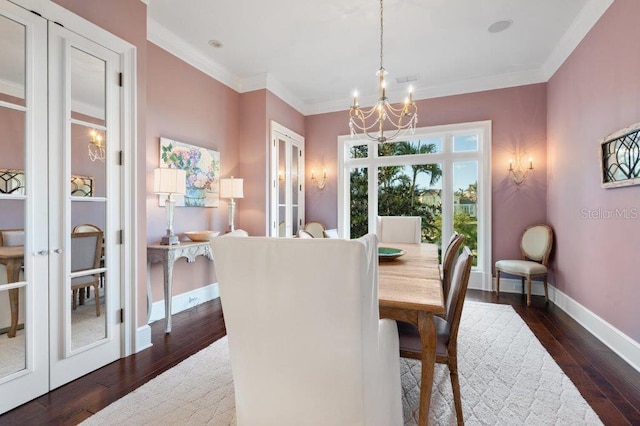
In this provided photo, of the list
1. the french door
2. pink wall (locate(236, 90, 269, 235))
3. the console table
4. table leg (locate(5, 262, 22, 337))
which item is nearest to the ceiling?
pink wall (locate(236, 90, 269, 235))

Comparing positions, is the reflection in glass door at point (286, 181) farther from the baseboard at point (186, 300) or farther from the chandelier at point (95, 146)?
the chandelier at point (95, 146)

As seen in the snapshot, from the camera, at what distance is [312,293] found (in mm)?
996

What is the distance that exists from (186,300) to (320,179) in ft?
9.51

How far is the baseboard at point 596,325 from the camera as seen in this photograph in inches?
88.5

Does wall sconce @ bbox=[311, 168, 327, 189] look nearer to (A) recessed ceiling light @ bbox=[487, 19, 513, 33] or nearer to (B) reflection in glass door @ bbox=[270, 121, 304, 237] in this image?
(B) reflection in glass door @ bbox=[270, 121, 304, 237]

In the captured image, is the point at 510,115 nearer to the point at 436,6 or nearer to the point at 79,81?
the point at 436,6

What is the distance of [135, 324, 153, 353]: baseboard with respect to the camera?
246 cm

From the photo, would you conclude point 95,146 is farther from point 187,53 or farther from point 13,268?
point 187,53

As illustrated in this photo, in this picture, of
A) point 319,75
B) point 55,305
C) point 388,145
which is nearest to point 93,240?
point 55,305

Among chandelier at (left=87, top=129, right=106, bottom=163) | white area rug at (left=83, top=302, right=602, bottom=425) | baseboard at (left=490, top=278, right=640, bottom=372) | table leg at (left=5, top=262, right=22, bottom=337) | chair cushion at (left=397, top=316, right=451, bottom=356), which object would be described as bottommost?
white area rug at (left=83, top=302, right=602, bottom=425)

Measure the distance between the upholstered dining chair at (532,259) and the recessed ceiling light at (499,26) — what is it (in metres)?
2.47

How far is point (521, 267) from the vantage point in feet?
12.0

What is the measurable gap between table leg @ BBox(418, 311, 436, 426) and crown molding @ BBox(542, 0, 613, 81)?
321cm

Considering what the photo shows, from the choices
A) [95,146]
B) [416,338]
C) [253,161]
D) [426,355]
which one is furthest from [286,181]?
[426,355]
